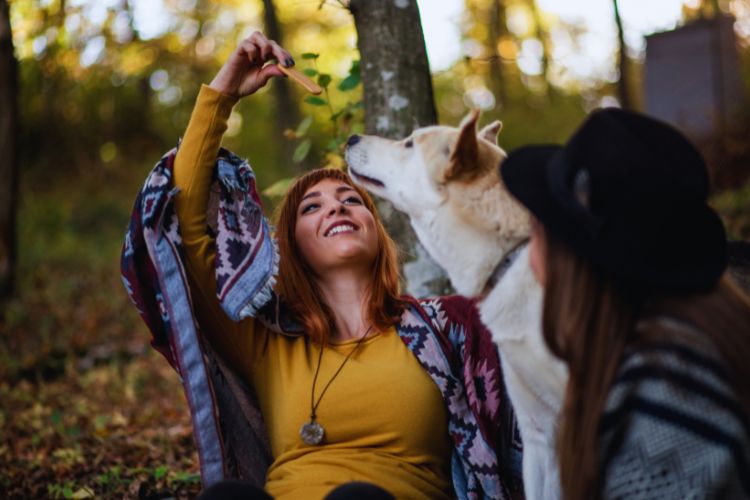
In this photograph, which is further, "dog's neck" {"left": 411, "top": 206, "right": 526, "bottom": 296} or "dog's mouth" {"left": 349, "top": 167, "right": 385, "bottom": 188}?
"dog's mouth" {"left": 349, "top": 167, "right": 385, "bottom": 188}

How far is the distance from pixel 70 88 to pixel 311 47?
5.47m

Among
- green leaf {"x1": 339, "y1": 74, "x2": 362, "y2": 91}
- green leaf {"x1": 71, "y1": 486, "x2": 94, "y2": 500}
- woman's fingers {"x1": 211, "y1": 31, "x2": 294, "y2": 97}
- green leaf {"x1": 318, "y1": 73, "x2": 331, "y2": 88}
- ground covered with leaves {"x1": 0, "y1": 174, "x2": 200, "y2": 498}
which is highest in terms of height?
woman's fingers {"x1": 211, "y1": 31, "x2": 294, "y2": 97}

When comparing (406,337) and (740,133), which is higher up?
(406,337)

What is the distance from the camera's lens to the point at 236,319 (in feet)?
7.80

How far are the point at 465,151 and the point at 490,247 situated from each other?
326mm

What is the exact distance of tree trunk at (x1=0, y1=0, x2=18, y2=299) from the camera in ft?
25.4

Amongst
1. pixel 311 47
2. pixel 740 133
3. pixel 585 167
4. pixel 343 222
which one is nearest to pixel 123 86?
pixel 311 47

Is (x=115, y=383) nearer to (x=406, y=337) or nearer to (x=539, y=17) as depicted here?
(x=406, y=337)

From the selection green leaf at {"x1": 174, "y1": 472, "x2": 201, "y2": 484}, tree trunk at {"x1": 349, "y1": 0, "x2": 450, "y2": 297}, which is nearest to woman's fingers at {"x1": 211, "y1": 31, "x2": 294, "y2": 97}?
tree trunk at {"x1": 349, "y1": 0, "x2": 450, "y2": 297}

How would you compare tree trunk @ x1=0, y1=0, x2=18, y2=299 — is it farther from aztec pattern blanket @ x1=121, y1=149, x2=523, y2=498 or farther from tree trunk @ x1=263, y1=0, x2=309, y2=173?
aztec pattern blanket @ x1=121, y1=149, x2=523, y2=498

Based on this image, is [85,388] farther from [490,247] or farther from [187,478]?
[490,247]

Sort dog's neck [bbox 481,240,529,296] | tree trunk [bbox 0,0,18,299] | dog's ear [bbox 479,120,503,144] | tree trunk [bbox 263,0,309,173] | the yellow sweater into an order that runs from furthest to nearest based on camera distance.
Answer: tree trunk [bbox 263,0,309,173] < tree trunk [bbox 0,0,18,299] < dog's ear [bbox 479,120,503,144] < the yellow sweater < dog's neck [bbox 481,240,529,296]

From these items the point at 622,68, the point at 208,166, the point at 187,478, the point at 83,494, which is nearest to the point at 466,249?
the point at 208,166

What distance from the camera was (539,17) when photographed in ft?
58.0
